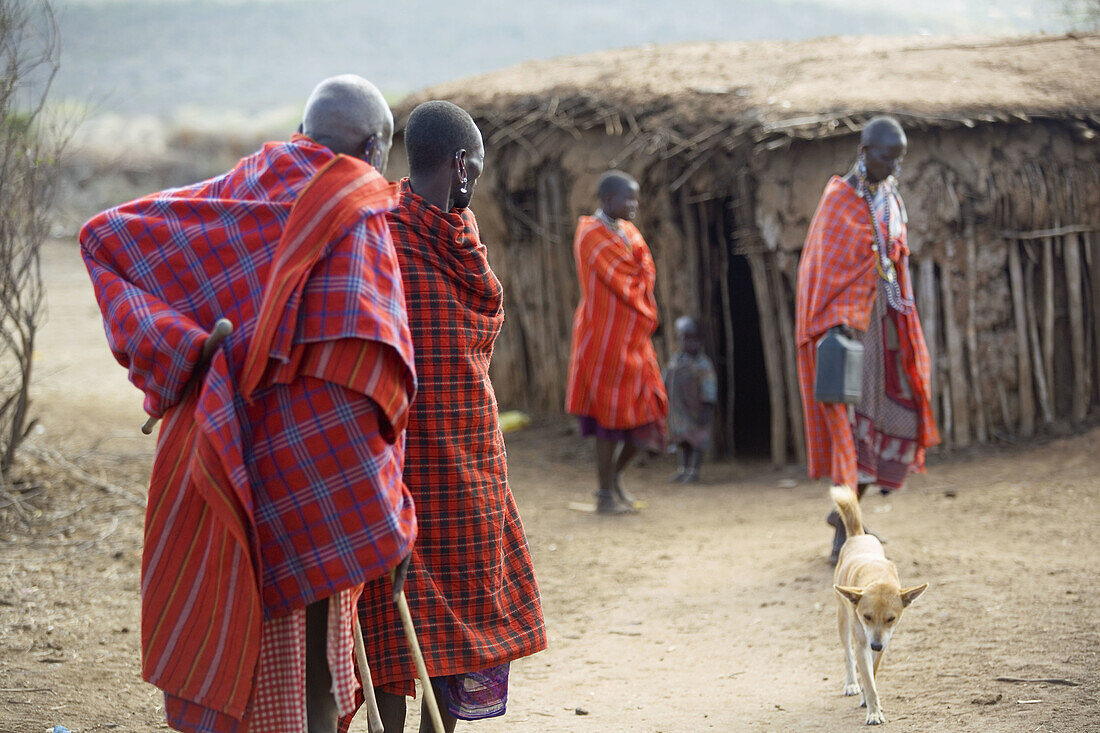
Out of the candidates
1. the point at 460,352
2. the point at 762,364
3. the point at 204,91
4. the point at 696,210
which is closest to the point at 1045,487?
the point at 696,210

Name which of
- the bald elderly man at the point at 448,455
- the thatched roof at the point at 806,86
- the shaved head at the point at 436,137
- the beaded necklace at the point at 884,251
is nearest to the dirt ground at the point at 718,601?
the bald elderly man at the point at 448,455

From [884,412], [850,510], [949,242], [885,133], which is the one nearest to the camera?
[850,510]

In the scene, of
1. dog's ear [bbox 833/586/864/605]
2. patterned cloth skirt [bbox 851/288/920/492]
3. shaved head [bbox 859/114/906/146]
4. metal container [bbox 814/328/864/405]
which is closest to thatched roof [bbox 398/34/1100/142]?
shaved head [bbox 859/114/906/146]

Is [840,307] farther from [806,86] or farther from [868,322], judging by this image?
[806,86]

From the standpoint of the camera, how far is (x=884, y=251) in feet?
18.1

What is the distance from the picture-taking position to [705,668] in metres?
4.57

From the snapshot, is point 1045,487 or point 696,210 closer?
point 1045,487

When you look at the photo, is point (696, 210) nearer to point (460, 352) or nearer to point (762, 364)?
point (762, 364)

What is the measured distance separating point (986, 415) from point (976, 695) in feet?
17.1

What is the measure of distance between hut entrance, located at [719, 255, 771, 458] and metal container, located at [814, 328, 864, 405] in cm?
555

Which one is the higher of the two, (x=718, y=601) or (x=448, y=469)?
(x=448, y=469)

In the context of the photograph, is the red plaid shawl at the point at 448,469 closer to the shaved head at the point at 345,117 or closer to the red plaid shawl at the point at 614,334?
the shaved head at the point at 345,117

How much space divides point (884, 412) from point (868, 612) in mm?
2239

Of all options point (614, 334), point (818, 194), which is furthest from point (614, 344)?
point (818, 194)
